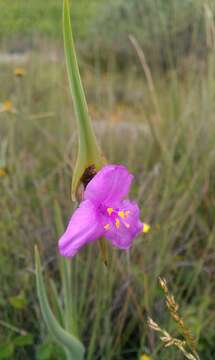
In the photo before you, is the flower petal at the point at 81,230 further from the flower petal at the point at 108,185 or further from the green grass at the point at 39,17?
the green grass at the point at 39,17

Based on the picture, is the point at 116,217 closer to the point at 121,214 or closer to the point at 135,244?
the point at 121,214

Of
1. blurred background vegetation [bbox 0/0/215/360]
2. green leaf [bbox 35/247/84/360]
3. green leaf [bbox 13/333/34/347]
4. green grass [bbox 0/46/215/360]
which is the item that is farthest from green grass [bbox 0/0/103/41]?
green leaf [bbox 35/247/84/360]

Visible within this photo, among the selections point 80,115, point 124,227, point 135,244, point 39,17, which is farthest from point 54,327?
point 39,17

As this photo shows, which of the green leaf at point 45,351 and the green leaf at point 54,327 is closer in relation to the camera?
the green leaf at point 54,327

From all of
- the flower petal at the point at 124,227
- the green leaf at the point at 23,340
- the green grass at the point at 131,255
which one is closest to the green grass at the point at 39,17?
the green grass at the point at 131,255

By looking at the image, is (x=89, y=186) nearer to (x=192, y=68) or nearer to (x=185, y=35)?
(x=192, y=68)

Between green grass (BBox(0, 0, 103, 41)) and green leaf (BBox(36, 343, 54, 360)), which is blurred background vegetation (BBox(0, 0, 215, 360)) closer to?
green leaf (BBox(36, 343, 54, 360))
